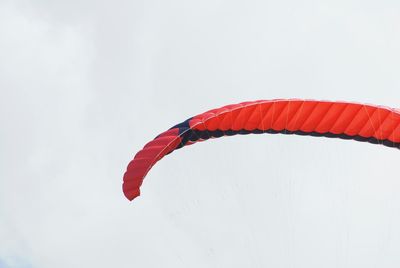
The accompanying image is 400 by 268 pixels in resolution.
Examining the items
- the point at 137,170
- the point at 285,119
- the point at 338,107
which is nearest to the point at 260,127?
the point at 285,119

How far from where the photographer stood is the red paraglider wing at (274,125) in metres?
24.3

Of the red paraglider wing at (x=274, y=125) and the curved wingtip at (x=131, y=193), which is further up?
the red paraglider wing at (x=274, y=125)

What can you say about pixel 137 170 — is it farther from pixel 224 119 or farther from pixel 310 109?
pixel 310 109

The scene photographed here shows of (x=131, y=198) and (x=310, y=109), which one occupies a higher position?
(x=310, y=109)

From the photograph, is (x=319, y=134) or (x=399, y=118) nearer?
(x=399, y=118)

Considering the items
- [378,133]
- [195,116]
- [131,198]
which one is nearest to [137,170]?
[131,198]

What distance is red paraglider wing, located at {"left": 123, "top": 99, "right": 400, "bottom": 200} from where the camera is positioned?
957 inches

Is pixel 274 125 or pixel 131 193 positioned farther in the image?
pixel 274 125

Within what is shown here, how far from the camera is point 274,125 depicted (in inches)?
990

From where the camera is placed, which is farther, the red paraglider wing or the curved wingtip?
the curved wingtip

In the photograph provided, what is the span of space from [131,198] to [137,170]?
1.01 meters

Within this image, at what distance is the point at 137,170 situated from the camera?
80.1ft

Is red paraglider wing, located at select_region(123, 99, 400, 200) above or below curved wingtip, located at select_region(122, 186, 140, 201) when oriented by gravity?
above

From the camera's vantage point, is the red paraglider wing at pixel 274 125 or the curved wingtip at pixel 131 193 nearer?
the red paraglider wing at pixel 274 125
